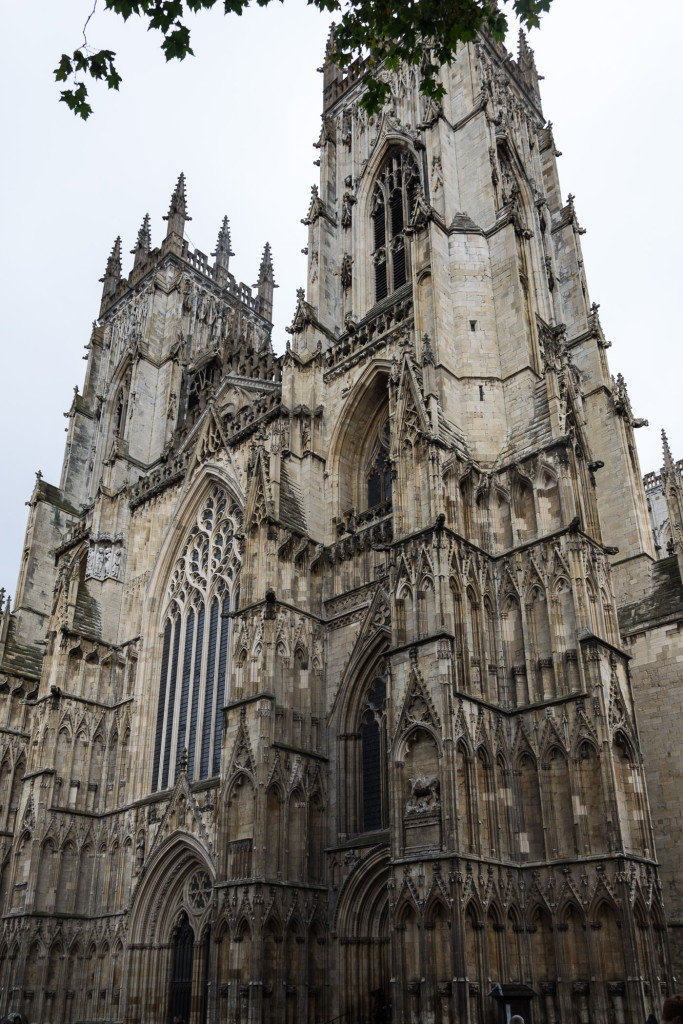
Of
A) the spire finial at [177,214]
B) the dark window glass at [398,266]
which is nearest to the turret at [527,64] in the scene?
the dark window glass at [398,266]

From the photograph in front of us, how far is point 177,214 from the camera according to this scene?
41.9m

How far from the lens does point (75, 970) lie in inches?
911

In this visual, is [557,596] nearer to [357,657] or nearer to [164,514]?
[357,657]

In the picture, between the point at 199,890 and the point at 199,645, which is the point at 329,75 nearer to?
the point at 199,645

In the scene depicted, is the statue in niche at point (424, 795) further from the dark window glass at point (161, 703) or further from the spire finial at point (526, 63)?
the spire finial at point (526, 63)

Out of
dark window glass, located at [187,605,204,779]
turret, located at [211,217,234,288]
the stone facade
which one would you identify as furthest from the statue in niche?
turret, located at [211,217,234,288]

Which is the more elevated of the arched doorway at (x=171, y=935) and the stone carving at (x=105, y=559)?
the stone carving at (x=105, y=559)

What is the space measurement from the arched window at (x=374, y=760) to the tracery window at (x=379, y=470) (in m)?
5.22

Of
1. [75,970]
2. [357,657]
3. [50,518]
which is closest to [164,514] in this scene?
[50,518]

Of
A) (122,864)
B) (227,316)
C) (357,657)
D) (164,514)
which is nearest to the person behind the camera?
(357,657)

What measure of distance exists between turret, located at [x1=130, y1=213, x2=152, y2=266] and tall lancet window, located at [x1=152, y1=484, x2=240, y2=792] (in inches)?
785

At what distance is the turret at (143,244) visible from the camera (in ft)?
140

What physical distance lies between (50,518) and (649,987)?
28.4 m

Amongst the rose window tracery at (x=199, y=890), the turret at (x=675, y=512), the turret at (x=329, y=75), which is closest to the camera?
the turret at (x=675, y=512)
